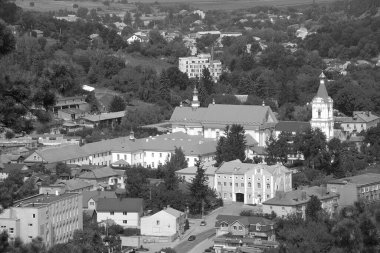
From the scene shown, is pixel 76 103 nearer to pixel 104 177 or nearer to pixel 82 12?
pixel 104 177

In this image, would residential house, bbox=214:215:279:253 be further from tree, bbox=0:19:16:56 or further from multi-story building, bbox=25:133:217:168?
tree, bbox=0:19:16:56

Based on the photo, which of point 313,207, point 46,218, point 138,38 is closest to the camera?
point 46,218

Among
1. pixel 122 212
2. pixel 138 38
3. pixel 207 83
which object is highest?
pixel 138 38

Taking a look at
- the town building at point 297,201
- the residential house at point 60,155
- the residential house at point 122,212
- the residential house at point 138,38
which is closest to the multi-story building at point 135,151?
the residential house at point 60,155

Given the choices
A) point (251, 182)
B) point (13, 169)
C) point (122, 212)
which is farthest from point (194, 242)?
point (13, 169)

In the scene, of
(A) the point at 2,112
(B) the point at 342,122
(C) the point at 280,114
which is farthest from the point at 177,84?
(A) the point at 2,112

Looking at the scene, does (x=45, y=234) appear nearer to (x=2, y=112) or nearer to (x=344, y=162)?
(x=344, y=162)

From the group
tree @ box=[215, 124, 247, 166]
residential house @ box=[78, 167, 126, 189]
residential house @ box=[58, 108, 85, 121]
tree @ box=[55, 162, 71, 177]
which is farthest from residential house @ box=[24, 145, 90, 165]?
residential house @ box=[58, 108, 85, 121]
